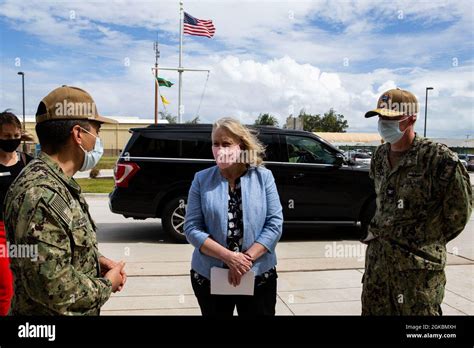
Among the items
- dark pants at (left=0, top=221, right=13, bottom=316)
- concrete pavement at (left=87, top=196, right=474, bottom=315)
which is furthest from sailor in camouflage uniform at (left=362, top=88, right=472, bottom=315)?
dark pants at (left=0, top=221, right=13, bottom=316)

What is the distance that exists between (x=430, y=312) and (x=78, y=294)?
→ 6.36ft

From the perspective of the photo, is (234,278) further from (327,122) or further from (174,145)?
(327,122)

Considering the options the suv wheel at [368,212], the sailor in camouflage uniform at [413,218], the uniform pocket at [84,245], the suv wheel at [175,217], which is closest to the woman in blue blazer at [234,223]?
the sailor in camouflage uniform at [413,218]

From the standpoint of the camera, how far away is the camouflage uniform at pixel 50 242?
65.0 inches

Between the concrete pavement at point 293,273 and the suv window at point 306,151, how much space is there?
4.82 ft

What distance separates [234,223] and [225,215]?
0.08 m

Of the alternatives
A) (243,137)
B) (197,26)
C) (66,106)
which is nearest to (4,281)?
(66,106)

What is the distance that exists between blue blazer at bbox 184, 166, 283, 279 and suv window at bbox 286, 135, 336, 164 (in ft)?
16.0

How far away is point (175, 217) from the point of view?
23.9 feet

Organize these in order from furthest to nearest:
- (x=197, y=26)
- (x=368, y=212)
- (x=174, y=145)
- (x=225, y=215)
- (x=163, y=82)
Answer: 1. (x=163, y=82)
2. (x=197, y=26)
3. (x=368, y=212)
4. (x=174, y=145)
5. (x=225, y=215)

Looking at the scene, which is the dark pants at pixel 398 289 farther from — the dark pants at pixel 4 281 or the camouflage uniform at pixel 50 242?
the dark pants at pixel 4 281

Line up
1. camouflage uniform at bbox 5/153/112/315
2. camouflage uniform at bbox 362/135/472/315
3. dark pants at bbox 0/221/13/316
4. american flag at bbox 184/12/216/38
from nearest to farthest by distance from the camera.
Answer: camouflage uniform at bbox 5/153/112/315 → camouflage uniform at bbox 362/135/472/315 → dark pants at bbox 0/221/13/316 → american flag at bbox 184/12/216/38

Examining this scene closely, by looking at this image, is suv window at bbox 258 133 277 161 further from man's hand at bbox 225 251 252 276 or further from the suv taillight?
man's hand at bbox 225 251 252 276

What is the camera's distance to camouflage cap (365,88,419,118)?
8.54ft
